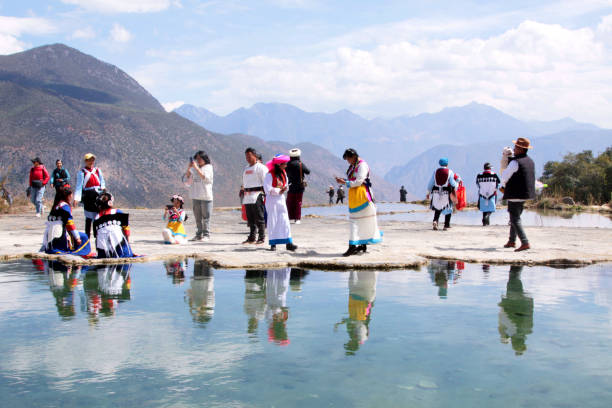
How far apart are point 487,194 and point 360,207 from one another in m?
8.24

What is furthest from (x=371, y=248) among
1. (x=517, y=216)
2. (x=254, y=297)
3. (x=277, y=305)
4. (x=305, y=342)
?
(x=305, y=342)

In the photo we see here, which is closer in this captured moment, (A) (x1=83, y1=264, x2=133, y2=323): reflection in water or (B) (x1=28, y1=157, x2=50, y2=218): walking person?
(A) (x1=83, y1=264, x2=133, y2=323): reflection in water

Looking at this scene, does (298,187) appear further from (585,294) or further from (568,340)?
(568,340)

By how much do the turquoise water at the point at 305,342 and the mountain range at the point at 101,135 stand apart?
8558cm

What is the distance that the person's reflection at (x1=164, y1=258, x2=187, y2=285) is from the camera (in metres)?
7.00

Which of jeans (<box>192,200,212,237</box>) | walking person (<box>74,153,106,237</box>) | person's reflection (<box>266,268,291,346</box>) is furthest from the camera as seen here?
jeans (<box>192,200,212,237</box>)

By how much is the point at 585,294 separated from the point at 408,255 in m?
2.85

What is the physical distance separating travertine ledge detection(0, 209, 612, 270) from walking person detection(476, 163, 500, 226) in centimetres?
161

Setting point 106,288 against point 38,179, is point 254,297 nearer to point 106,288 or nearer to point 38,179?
point 106,288

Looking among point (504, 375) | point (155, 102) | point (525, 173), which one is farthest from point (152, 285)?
point (155, 102)

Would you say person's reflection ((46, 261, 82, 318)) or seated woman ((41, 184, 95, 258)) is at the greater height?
seated woman ((41, 184, 95, 258))

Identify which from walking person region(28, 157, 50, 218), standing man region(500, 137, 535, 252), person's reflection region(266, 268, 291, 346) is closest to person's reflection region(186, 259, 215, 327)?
person's reflection region(266, 268, 291, 346)

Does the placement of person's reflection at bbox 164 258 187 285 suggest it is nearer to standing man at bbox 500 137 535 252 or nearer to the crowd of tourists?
the crowd of tourists

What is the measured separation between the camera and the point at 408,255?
8555 millimetres
